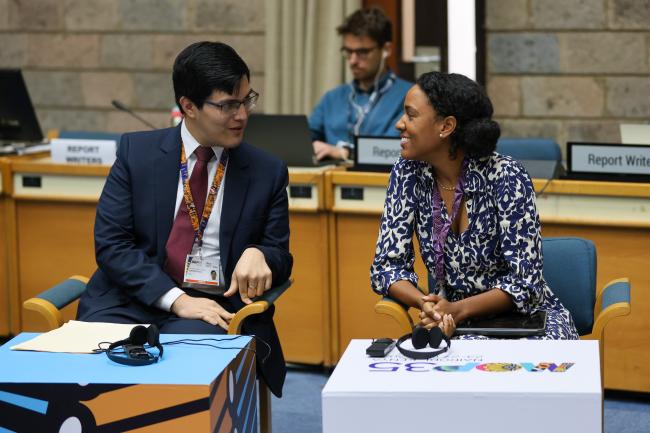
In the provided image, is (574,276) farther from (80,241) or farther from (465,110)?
(80,241)

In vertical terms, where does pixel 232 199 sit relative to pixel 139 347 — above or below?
above

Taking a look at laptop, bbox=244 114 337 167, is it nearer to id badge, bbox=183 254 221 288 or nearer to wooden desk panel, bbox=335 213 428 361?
wooden desk panel, bbox=335 213 428 361

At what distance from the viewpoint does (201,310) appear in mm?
3062

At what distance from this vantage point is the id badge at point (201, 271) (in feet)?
10.3

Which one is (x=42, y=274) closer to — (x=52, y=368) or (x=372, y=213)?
Answer: (x=372, y=213)

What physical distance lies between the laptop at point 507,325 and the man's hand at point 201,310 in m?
0.65

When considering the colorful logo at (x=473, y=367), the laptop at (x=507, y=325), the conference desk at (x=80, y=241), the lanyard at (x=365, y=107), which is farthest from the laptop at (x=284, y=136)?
the colorful logo at (x=473, y=367)

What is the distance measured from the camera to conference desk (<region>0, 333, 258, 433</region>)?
229cm

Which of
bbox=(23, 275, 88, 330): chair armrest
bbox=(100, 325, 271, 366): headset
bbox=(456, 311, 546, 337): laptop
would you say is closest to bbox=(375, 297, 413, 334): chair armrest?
bbox=(456, 311, 546, 337): laptop

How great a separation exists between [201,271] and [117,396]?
86cm

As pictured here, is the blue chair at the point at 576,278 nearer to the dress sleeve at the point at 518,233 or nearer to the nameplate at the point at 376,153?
the dress sleeve at the point at 518,233

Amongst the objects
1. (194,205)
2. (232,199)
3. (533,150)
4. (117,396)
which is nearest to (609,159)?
(533,150)

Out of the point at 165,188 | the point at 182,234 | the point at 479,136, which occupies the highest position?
the point at 479,136

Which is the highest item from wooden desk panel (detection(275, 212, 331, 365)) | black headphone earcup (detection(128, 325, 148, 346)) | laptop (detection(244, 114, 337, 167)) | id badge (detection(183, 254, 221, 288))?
laptop (detection(244, 114, 337, 167))
